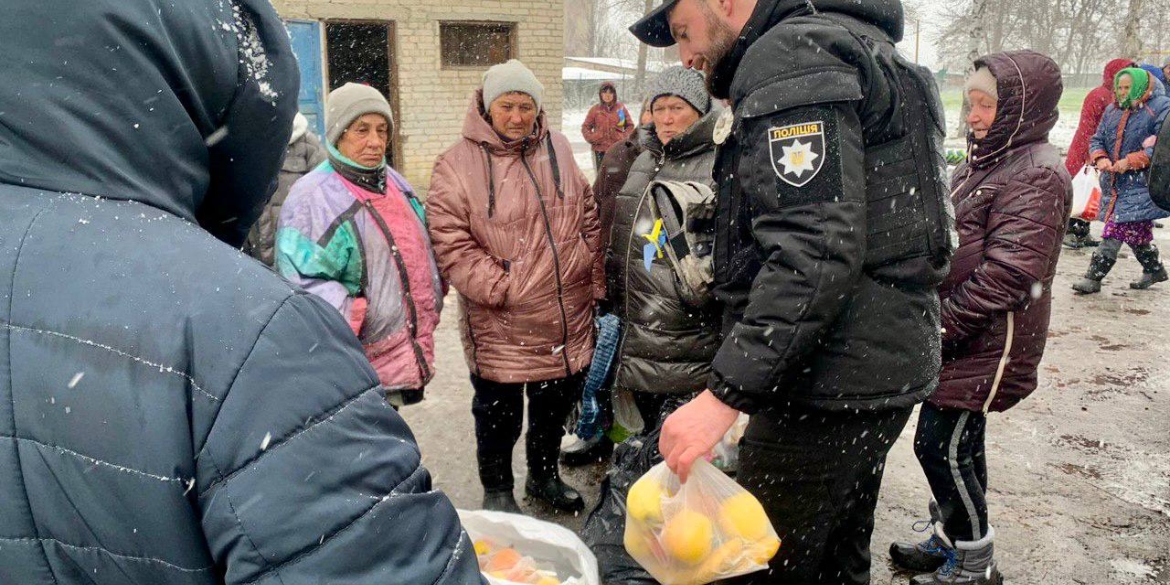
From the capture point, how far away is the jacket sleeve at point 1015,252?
8.87ft

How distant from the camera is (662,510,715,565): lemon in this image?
197 centimetres

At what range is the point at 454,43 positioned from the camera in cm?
1013

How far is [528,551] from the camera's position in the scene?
2266 mm

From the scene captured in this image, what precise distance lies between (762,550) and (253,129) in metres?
1.60

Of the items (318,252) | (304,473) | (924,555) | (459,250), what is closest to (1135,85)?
(924,555)

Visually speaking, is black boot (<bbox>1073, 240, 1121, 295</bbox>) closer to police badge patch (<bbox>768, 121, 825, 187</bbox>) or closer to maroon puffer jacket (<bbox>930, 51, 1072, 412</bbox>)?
maroon puffer jacket (<bbox>930, 51, 1072, 412</bbox>)

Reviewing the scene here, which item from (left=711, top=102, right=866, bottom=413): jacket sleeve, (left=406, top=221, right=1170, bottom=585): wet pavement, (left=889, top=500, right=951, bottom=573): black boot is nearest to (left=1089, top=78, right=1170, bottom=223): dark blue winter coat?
(left=406, top=221, right=1170, bottom=585): wet pavement

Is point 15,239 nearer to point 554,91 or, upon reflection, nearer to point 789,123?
point 789,123

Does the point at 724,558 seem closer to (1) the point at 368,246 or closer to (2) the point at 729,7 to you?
(2) the point at 729,7

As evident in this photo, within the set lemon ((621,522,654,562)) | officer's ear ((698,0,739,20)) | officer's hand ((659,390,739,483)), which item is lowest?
lemon ((621,522,654,562))

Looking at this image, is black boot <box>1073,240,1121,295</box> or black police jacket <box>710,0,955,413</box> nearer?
black police jacket <box>710,0,955,413</box>

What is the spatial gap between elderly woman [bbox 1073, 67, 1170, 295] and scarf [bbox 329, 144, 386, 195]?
6.86m

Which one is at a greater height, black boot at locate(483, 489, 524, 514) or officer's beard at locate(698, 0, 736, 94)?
officer's beard at locate(698, 0, 736, 94)

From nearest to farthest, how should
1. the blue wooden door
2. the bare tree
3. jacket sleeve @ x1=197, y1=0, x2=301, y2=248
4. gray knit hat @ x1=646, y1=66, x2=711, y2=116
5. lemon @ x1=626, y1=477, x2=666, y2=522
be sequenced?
jacket sleeve @ x1=197, y1=0, x2=301, y2=248 < lemon @ x1=626, y1=477, x2=666, y2=522 < gray knit hat @ x1=646, y1=66, x2=711, y2=116 < the blue wooden door < the bare tree
